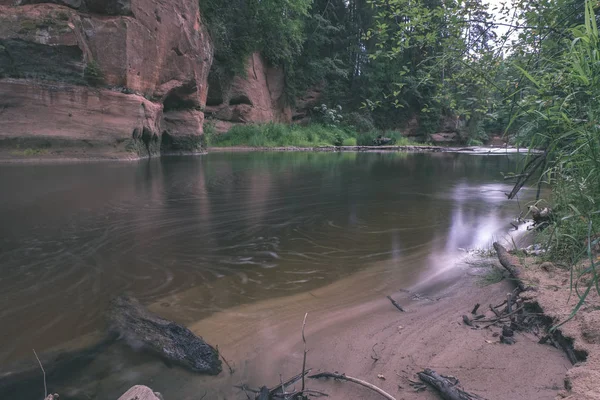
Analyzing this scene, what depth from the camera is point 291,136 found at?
2606cm

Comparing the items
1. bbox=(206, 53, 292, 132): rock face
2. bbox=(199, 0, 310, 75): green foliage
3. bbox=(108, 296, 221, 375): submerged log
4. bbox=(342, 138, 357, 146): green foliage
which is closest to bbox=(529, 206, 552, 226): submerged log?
bbox=(108, 296, 221, 375): submerged log

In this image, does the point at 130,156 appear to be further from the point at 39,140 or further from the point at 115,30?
the point at 115,30

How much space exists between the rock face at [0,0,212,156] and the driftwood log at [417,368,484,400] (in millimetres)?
12975

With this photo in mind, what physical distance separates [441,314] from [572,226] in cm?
120

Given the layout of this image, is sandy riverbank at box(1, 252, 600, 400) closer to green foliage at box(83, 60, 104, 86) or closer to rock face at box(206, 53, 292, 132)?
green foliage at box(83, 60, 104, 86)

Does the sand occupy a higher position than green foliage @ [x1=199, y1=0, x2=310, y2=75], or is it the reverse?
green foliage @ [x1=199, y1=0, x2=310, y2=75]

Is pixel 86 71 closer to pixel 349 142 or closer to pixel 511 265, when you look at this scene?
pixel 511 265

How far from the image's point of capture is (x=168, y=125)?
1678 centimetres

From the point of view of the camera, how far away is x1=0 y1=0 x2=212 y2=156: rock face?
11117 millimetres

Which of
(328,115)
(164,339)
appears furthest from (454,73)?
(328,115)

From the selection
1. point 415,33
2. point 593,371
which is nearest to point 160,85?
point 415,33

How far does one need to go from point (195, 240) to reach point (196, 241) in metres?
0.05

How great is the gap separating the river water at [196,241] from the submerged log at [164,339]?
168mm

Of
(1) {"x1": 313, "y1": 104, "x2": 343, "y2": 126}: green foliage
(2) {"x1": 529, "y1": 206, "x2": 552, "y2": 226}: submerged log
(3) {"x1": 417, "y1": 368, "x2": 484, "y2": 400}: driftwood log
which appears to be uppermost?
(1) {"x1": 313, "y1": 104, "x2": 343, "y2": 126}: green foliage
